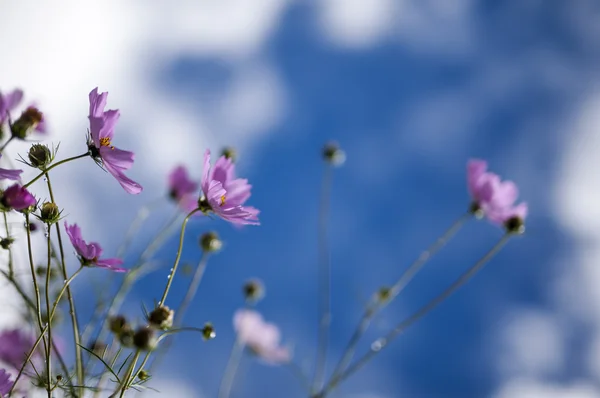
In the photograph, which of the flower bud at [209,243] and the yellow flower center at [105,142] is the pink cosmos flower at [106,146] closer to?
the yellow flower center at [105,142]

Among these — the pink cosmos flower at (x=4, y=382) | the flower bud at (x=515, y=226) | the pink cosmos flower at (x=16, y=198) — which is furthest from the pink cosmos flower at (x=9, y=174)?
the flower bud at (x=515, y=226)

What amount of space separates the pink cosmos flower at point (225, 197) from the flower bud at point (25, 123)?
0.76 feet

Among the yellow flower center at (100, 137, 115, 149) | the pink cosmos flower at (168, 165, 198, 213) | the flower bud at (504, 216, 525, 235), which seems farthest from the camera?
the pink cosmos flower at (168, 165, 198, 213)

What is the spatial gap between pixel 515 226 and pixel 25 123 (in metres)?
1.04

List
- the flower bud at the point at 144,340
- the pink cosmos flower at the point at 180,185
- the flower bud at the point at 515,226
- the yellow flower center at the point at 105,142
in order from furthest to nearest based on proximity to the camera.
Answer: the pink cosmos flower at the point at 180,185 → the flower bud at the point at 515,226 → the yellow flower center at the point at 105,142 → the flower bud at the point at 144,340

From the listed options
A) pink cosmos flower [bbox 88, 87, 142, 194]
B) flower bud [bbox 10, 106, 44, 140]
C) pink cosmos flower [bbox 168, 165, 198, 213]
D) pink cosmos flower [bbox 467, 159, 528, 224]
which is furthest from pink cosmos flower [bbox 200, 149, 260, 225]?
pink cosmos flower [bbox 467, 159, 528, 224]

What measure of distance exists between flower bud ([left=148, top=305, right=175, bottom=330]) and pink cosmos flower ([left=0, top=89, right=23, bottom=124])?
38cm

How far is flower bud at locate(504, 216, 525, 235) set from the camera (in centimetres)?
128

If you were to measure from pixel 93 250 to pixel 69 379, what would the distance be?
6.5 inches

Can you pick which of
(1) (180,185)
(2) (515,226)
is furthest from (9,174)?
(2) (515,226)

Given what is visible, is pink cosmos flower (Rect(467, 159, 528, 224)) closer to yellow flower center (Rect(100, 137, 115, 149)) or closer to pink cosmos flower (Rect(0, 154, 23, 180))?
yellow flower center (Rect(100, 137, 115, 149))

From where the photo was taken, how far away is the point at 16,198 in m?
0.63

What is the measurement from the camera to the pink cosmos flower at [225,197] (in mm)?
832

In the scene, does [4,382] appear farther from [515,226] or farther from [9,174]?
[515,226]
